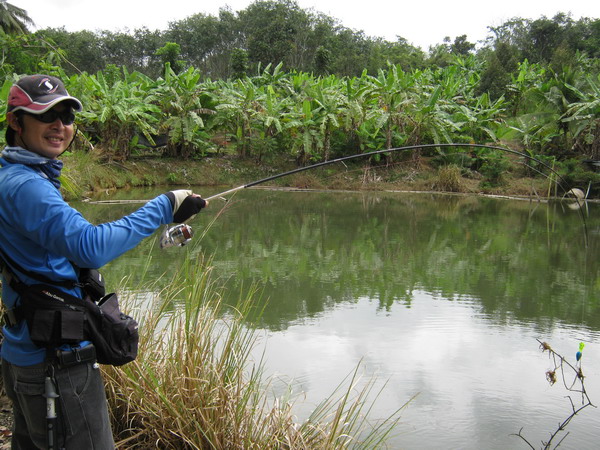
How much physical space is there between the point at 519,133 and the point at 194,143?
855 cm

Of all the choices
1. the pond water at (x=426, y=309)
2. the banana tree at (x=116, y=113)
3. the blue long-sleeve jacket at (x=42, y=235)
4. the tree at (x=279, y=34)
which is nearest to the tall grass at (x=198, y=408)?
the pond water at (x=426, y=309)

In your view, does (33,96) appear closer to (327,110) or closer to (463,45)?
(327,110)

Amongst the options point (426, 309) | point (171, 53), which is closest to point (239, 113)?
point (171, 53)

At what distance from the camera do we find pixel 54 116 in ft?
4.35

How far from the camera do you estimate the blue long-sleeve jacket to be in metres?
1.20

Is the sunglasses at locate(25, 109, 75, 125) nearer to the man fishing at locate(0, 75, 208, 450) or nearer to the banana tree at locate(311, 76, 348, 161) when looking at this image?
the man fishing at locate(0, 75, 208, 450)

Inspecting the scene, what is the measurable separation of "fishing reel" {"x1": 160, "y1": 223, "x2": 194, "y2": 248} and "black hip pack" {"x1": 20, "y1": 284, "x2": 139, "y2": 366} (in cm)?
32

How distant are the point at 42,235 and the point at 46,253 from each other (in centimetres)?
8

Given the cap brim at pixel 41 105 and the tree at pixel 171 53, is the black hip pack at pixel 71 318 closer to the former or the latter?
the cap brim at pixel 41 105

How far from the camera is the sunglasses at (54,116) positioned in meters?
1.31

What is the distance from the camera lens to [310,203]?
12008 mm

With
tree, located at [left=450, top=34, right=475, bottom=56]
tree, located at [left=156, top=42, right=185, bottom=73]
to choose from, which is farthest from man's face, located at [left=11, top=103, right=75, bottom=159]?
tree, located at [left=450, top=34, right=475, bottom=56]

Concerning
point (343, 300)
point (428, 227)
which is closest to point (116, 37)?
point (428, 227)

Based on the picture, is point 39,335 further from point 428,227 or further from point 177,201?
point 428,227
